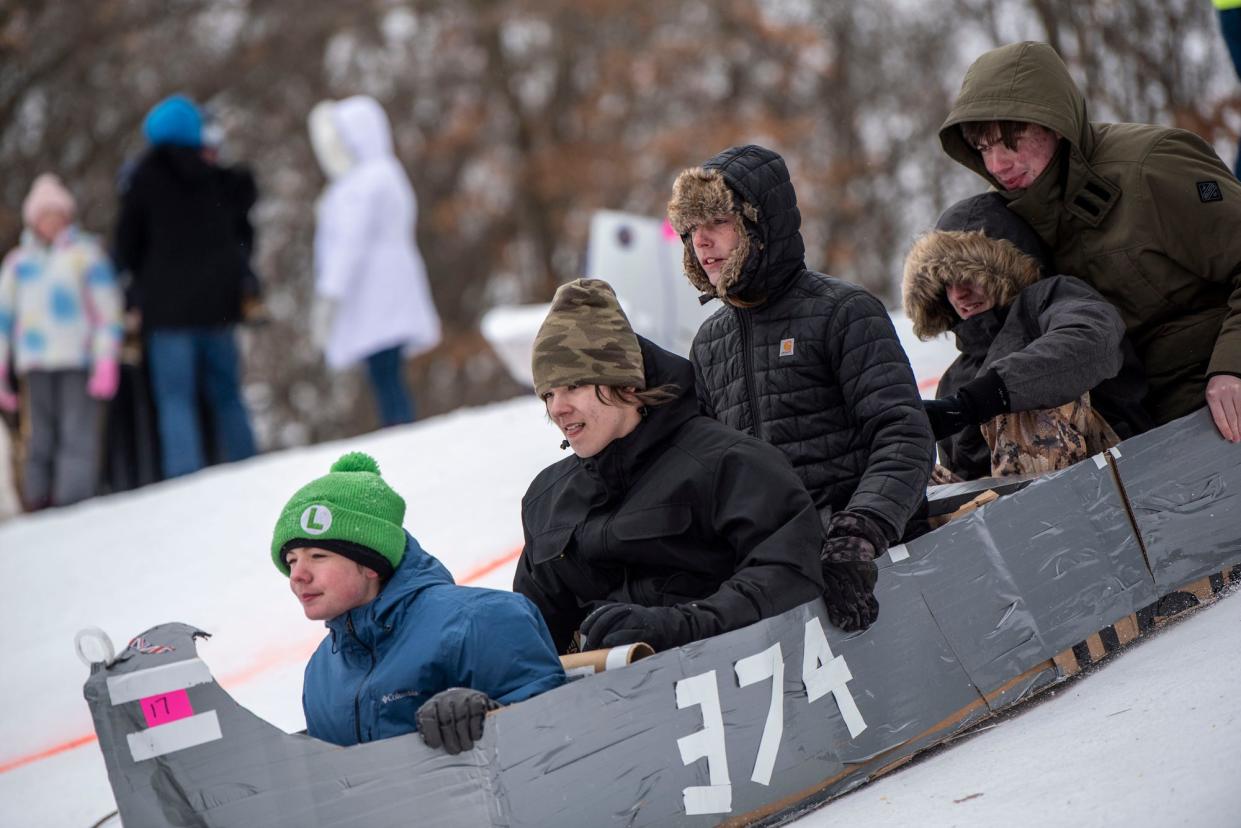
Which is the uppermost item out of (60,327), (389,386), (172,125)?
(172,125)

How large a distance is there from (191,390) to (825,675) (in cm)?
570

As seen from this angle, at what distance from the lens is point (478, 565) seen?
6.04 m

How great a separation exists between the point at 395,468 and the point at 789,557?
481cm

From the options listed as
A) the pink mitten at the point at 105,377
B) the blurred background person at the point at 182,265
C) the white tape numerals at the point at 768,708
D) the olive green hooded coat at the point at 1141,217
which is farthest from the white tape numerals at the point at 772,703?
the pink mitten at the point at 105,377

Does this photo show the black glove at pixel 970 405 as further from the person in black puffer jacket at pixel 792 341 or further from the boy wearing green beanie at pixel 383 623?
the boy wearing green beanie at pixel 383 623

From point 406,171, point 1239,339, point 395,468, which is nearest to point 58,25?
point 406,171

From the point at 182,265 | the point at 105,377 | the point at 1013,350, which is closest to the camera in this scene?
the point at 1013,350

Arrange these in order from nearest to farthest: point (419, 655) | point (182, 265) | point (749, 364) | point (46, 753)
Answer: point (419, 655) → point (749, 364) → point (46, 753) → point (182, 265)

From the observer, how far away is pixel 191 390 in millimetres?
8266

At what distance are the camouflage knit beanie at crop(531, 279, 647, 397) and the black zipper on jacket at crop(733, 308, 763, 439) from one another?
50 cm

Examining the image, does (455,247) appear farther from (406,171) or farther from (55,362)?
(55,362)

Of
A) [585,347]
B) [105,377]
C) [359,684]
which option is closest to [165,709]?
[359,684]

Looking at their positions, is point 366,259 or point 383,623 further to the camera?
point 366,259

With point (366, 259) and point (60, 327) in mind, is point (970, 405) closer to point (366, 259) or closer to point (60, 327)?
point (366, 259)
